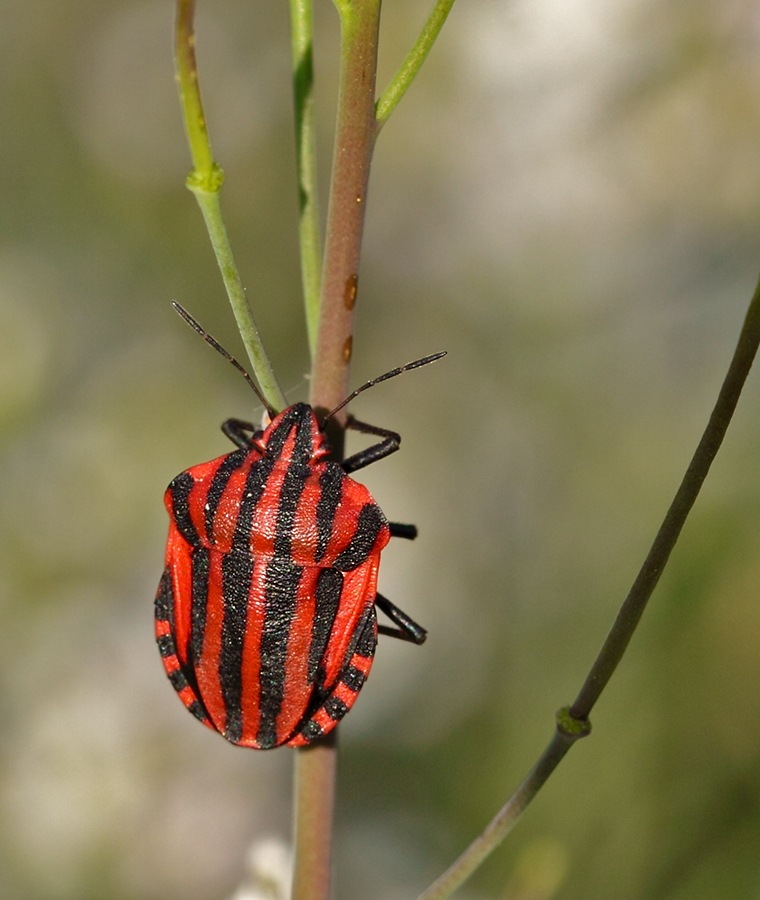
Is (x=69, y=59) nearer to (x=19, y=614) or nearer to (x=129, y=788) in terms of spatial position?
(x=19, y=614)

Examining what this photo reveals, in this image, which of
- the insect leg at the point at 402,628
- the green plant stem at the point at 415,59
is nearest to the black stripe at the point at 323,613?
the insect leg at the point at 402,628

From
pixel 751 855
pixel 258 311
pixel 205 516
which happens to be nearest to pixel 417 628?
pixel 205 516

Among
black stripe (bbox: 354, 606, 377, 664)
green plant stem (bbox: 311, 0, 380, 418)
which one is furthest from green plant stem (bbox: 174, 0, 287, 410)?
black stripe (bbox: 354, 606, 377, 664)

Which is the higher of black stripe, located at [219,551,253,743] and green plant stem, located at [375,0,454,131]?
green plant stem, located at [375,0,454,131]

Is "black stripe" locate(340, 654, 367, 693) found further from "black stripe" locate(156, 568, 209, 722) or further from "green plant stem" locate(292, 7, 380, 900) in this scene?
"black stripe" locate(156, 568, 209, 722)

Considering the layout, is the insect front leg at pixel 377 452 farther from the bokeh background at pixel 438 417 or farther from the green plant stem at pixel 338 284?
the bokeh background at pixel 438 417

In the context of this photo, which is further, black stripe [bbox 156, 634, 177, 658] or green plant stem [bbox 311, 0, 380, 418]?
black stripe [bbox 156, 634, 177, 658]
